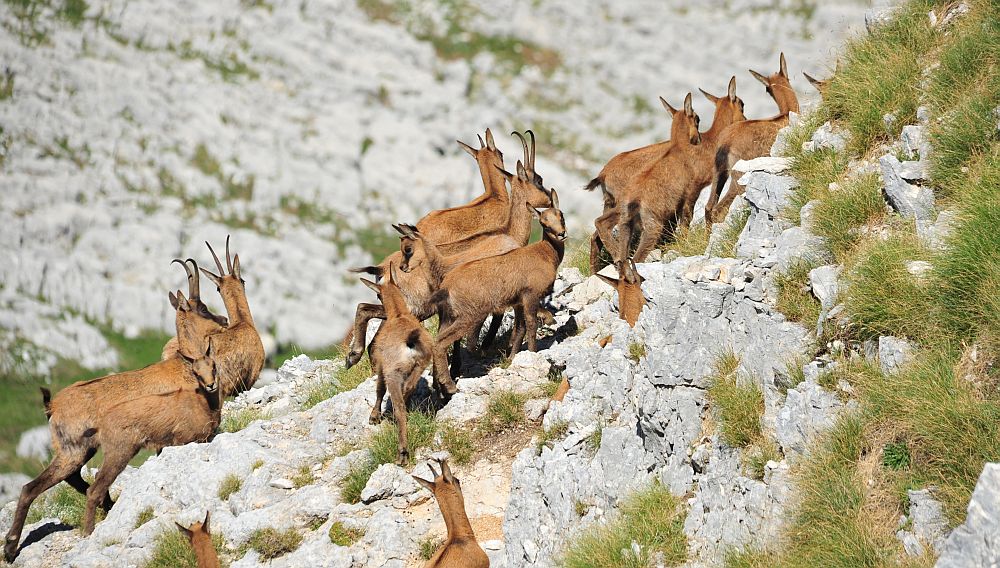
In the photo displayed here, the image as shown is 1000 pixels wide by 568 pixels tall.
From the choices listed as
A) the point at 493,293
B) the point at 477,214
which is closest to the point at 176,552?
the point at 493,293

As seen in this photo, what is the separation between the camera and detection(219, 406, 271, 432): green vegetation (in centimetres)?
1291

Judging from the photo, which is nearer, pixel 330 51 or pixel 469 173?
pixel 469 173

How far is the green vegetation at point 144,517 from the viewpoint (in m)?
10.9

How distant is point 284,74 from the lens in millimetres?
57938

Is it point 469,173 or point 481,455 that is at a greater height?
point 481,455

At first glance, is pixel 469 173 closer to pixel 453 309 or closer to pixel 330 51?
pixel 330 51

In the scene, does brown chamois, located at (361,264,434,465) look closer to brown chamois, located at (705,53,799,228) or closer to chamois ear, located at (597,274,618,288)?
chamois ear, located at (597,274,618,288)

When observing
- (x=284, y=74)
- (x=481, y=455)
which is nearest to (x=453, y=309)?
(x=481, y=455)

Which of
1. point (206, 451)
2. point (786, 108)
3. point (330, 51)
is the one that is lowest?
point (330, 51)

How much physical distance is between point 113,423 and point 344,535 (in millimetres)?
4102

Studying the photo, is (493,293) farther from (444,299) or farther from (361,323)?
(361,323)

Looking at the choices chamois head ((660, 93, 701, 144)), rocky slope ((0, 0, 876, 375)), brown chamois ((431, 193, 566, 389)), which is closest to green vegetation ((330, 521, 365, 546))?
brown chamois ((431, 193, 566, 389))

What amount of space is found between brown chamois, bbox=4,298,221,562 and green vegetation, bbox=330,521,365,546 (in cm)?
364

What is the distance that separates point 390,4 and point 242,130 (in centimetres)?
1395
